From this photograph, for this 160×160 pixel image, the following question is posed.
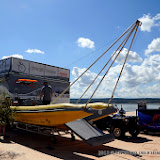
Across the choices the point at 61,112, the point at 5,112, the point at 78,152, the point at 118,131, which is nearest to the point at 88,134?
the point at 78,152

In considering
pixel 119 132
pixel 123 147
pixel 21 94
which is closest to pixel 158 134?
pixel 119 132

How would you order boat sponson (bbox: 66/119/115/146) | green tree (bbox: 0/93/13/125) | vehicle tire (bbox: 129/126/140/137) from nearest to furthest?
boat sponson (bbox: 66/119/115/146) < green tree (bbox: 0/93/13/125) < vehicle tire (bbox: 129/126/140/137)

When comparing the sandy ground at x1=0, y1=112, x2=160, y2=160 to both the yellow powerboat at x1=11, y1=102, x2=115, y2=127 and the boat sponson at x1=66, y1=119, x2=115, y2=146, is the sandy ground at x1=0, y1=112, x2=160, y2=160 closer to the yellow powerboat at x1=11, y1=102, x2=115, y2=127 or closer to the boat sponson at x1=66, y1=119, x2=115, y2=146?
the boat sponson at x1=66, y1=119, x2=115, y2=146

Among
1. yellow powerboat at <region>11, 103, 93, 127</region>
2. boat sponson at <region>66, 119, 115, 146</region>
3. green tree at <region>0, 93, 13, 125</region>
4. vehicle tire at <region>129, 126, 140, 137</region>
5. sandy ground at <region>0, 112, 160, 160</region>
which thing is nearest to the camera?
sandy ground at <region>0, 112, 160, 160</region>

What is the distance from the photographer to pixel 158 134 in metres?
9.09

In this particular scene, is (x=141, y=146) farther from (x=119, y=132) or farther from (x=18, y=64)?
(x=18, y=64)

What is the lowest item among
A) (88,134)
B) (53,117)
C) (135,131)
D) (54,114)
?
(135,131)

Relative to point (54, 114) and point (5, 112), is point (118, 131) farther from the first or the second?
point (5, 112)

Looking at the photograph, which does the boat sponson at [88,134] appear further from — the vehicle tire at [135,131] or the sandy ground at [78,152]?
the vehicle tire at [135,131]

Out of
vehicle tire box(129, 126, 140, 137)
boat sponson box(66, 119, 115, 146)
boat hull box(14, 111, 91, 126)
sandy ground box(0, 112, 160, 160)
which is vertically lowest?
sandy ground box(0, 112, 160, 160)

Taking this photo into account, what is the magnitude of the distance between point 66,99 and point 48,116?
14913 mm

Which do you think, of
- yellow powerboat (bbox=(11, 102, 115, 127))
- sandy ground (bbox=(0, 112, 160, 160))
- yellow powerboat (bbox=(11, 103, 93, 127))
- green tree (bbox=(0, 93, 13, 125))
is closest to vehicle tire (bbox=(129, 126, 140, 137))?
sandy ground (bbox=(0, 112, 160, 160))

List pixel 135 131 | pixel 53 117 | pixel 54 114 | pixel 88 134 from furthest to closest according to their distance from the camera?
1. pixel 135 131
2. pixel 53 117
3. pixel 54 114
4. pixel 88 134

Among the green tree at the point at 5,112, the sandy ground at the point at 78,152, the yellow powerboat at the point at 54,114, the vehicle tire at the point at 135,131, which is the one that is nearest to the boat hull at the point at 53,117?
the yellow powerboat at the point at 54,114
